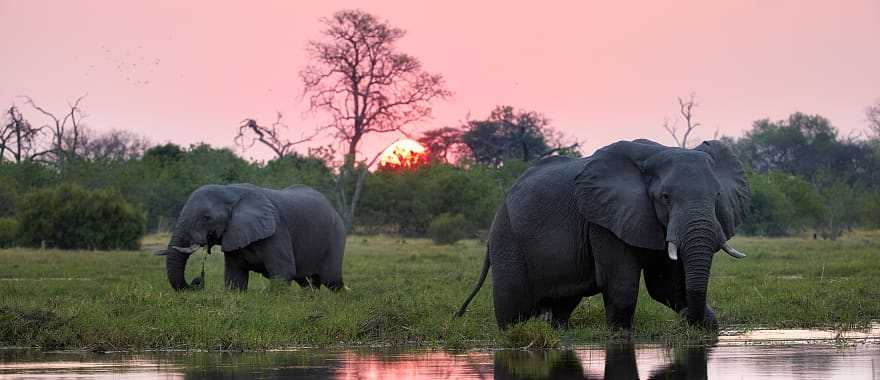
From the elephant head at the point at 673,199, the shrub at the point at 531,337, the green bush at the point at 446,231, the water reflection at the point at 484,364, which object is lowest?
the water reflection at the point at 484,364

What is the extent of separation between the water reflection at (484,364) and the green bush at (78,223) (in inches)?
1199

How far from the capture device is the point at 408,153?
73.1 meters

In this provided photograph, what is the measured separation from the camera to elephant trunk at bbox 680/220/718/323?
42.1 ft

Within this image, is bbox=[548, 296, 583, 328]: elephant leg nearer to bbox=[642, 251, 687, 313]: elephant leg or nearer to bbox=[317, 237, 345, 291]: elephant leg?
bbox=[642, 251, 687, 313]: elephant leg

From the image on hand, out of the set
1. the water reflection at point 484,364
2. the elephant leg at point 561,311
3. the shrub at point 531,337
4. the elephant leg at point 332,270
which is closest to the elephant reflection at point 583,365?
the water reflection at point 484,364

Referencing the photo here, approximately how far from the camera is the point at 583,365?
1155cm

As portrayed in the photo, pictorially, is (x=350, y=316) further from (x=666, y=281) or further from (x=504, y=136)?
(x=504, y=136)

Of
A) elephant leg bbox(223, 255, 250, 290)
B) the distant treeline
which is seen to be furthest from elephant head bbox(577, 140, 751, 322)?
the distant treeline

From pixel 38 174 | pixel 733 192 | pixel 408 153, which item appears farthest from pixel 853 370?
pixel 408 153

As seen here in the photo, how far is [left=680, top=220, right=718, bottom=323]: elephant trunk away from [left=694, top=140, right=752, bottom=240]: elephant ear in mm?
515

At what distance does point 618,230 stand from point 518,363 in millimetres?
2123

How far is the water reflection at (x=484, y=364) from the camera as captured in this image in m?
10.8

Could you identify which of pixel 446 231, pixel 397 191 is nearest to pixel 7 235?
pixel 446 231

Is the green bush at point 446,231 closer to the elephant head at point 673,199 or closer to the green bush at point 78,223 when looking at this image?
the green bush at point 78,223
